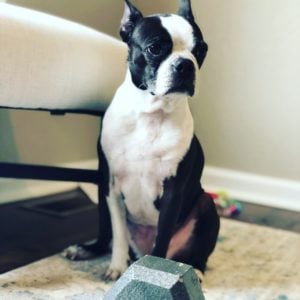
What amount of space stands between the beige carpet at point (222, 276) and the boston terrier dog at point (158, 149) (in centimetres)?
8

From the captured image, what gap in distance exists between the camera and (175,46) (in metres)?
1.17

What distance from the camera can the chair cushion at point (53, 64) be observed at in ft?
3.82

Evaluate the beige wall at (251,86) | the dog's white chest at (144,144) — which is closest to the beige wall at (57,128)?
the beige wall at (251,86)

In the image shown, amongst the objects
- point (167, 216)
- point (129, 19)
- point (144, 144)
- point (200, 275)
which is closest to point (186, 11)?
point (129, 19)

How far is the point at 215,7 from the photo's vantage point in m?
2.26

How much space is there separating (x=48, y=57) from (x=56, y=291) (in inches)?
21.5

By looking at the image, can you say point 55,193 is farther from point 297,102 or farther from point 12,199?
point 297,102

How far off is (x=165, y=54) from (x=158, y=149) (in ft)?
0.72

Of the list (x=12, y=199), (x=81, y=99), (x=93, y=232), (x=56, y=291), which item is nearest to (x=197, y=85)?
(x=81, y=99)

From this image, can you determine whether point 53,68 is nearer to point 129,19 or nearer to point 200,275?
point 129,19

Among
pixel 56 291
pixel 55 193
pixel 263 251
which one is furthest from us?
pixel 55 193

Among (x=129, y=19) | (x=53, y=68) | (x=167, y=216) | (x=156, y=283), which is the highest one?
(x=129, y=19)

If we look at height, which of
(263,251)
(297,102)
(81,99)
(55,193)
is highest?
(81,99)

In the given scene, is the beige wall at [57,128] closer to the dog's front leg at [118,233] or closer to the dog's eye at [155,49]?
the dog's front leg at [118,233]
